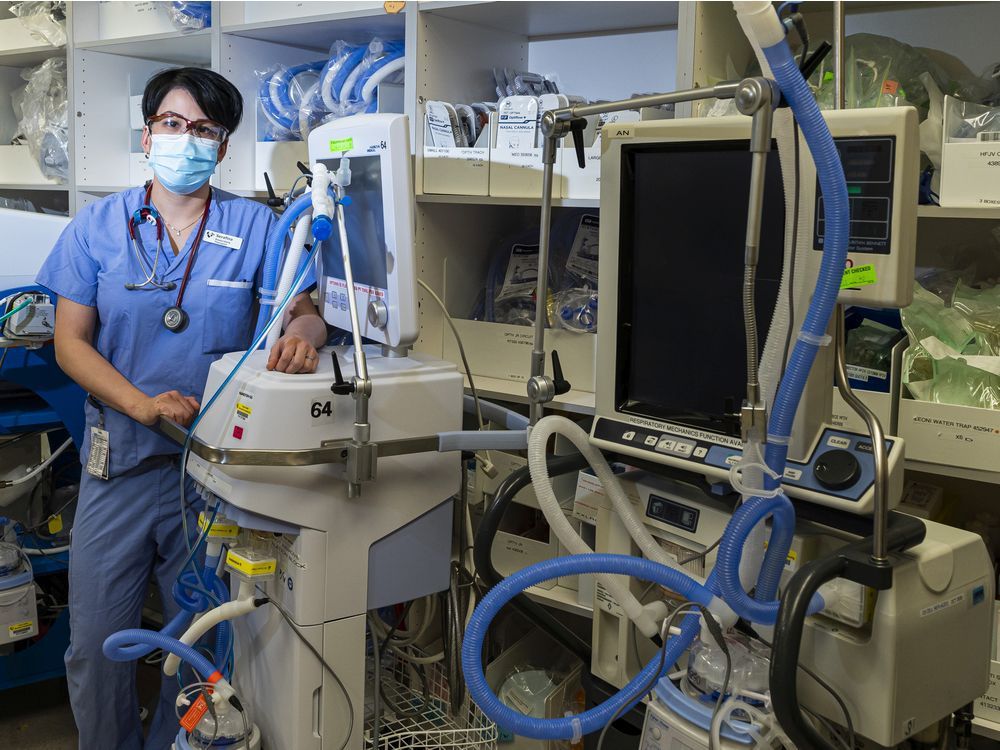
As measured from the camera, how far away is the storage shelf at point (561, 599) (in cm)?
212

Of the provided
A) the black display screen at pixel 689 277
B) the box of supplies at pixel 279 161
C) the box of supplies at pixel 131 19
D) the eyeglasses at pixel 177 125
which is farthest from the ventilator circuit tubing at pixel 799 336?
the box of supplies at pixel 131 19

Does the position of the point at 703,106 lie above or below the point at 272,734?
above

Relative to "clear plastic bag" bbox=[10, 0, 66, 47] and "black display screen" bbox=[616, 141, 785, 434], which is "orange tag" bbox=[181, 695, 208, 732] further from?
"clear plastic bag" bbox=[10, 0, 66, 47]

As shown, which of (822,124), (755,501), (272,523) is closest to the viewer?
(822,124)

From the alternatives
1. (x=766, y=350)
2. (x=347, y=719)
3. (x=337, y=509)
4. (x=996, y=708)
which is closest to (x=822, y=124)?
(x=766, y=350)

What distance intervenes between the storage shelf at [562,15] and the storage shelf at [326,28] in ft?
0.57

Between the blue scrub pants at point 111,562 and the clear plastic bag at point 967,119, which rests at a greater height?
the clear plastic bag at point 967,119

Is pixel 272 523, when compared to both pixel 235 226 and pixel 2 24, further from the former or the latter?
pixel 2 24

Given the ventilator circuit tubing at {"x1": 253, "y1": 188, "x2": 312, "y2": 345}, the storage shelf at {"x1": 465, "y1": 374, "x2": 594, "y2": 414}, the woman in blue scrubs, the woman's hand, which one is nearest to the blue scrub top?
the woman in blue scrubs

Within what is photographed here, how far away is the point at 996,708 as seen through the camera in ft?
5.69

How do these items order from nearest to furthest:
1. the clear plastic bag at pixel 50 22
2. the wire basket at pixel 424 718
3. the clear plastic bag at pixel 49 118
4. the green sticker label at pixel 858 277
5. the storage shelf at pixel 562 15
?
the green sticker label at pixel 858 277 → the wire basket at pixel 424 718 → the storage shelf at pixel 562 15 → the clear plastic bag at pixel 50 22 → the clear plastic bag at pixel 49 118

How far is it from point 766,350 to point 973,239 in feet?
3.52

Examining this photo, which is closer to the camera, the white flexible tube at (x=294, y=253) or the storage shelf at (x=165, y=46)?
the white flexible tube at (x=294, y=253)

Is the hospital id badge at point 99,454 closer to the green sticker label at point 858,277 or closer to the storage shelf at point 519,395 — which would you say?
the storage shelf at point 519,395
